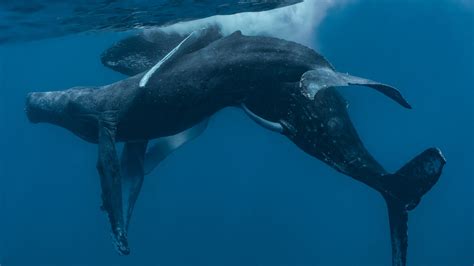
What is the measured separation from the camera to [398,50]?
30.8 meters

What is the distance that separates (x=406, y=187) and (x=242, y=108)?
3314mm

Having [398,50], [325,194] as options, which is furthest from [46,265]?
[398,50]

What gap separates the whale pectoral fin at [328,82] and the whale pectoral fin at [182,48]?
107 inches

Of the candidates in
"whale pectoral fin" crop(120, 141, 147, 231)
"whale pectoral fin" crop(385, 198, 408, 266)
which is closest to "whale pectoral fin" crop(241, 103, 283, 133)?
"whale pectoral fin" crop(385, 198, 408, 266)

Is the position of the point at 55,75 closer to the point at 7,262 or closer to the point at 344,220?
the point at 7,262

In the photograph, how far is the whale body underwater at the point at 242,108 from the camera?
8195 millimetres

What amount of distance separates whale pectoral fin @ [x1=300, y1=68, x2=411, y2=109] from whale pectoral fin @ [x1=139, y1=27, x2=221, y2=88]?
8.93 feet

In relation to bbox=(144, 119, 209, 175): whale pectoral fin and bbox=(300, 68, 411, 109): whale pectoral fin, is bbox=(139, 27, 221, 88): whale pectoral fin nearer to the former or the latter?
bbox=(144, 119, 209, 175): whale pectoral fin

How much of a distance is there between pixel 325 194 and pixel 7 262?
26.1 m

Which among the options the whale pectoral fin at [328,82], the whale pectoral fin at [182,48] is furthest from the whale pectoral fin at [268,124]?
the whale pectoral fin at [182,48]

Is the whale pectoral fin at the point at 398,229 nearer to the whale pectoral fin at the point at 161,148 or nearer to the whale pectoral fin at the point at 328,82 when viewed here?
the whale pectoral fin at the point at 328,82

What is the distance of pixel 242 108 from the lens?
9352 millimetres

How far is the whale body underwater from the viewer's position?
8.20 metres

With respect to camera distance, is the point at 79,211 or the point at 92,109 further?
the point at 79,211
